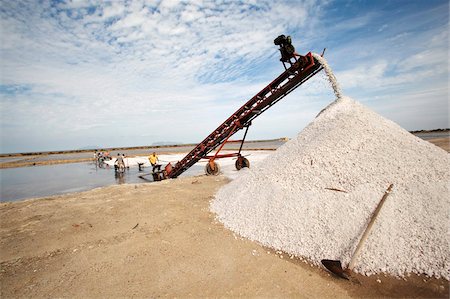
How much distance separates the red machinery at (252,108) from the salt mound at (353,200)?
87.0 inches

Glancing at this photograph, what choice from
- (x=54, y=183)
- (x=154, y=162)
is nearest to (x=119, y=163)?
(x=154, y=162)

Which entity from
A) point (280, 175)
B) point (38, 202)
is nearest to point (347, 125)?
point (280, 175)

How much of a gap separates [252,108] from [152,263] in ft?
25.4

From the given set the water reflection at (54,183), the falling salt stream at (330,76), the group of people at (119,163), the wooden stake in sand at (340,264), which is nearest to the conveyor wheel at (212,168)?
the water reflection at (54,183)

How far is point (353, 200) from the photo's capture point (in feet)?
14.4

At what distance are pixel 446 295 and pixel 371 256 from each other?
0.84 meters

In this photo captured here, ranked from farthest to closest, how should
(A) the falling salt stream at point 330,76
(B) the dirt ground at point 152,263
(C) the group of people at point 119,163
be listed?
1. (C) the group of people at point 119,163
2. (A) the falling salt stream at point 330,76
3. (B) the dirt ground at point 152,263

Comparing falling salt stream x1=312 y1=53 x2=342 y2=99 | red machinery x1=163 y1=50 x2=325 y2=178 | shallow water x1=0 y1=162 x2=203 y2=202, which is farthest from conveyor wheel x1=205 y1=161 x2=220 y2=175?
falling salt stream x1=312 y1=53 x2=342 y2=99

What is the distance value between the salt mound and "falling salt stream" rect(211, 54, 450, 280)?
0.01 m

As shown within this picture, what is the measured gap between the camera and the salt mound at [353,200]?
342cm

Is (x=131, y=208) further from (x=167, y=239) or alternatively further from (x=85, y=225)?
(x=167, y=239)

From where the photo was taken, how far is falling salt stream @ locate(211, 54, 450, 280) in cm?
342

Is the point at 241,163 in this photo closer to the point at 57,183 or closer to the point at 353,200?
the point at 353,200

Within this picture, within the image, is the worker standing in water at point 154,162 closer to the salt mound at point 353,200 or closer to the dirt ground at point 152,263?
the dirt ground at point 152,263
